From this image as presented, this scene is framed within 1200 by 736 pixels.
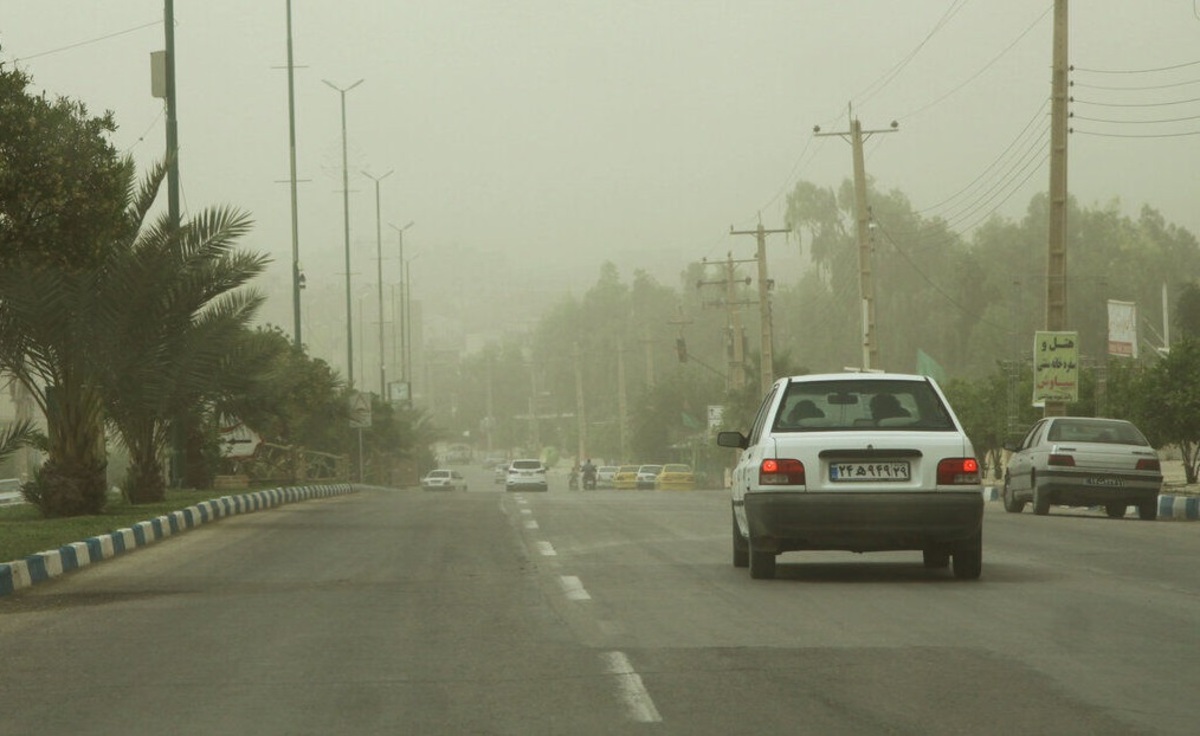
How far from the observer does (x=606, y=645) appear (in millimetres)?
9617

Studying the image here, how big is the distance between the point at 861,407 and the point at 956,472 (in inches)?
43.5

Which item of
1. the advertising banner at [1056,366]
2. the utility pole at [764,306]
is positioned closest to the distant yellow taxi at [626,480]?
the utility pole at [764,306]

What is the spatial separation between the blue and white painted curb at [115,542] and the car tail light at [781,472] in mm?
6639

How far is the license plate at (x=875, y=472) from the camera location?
12.9 metres

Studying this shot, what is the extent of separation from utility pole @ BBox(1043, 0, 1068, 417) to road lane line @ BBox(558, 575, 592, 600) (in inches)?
875

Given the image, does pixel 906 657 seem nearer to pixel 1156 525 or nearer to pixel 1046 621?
pixel 1046 621

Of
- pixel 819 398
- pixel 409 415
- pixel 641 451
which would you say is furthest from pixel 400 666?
pixel 641 451

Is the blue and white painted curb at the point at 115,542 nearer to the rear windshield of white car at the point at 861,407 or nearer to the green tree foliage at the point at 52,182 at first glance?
the green tree foliage at the point at 52,182

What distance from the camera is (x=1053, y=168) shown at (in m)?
34.5

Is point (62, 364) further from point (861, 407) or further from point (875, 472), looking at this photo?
point (875, 472)

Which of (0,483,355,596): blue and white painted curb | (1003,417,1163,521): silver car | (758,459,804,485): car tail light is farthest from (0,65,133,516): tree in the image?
(1003,417,1163,521): silver car

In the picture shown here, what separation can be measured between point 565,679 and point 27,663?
323 cm

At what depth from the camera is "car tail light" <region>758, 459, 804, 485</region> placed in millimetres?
12930

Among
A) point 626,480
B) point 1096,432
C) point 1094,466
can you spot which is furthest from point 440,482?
point 1094,466
